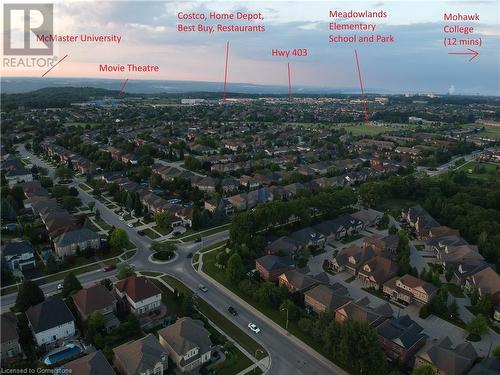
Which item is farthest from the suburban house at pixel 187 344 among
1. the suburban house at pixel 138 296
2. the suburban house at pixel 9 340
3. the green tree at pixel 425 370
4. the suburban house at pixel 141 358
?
the green tree at pixel 425 370

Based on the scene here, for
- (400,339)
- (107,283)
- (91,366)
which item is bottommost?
(91,366)

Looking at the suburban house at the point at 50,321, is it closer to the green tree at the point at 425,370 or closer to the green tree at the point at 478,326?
the green tree at the point at 425,370

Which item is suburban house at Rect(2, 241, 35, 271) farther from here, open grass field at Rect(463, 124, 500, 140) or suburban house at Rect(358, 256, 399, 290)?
open grass field at Rect(463, 124, 500, 140)

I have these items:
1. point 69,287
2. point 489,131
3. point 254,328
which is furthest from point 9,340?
point 489,131

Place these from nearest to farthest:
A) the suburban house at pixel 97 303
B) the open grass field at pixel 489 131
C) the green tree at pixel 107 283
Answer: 1. the suburban house at pixel 97 303
2. the green tree at pixel 107 283
3. the open grass field at pixel 489 131

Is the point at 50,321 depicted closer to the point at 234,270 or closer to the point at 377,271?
the point at 234,270

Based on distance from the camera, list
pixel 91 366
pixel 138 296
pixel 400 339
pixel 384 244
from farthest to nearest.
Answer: pixel 384 244 → pixel 138 296 → pixel 400 339 → pixel 91 366
